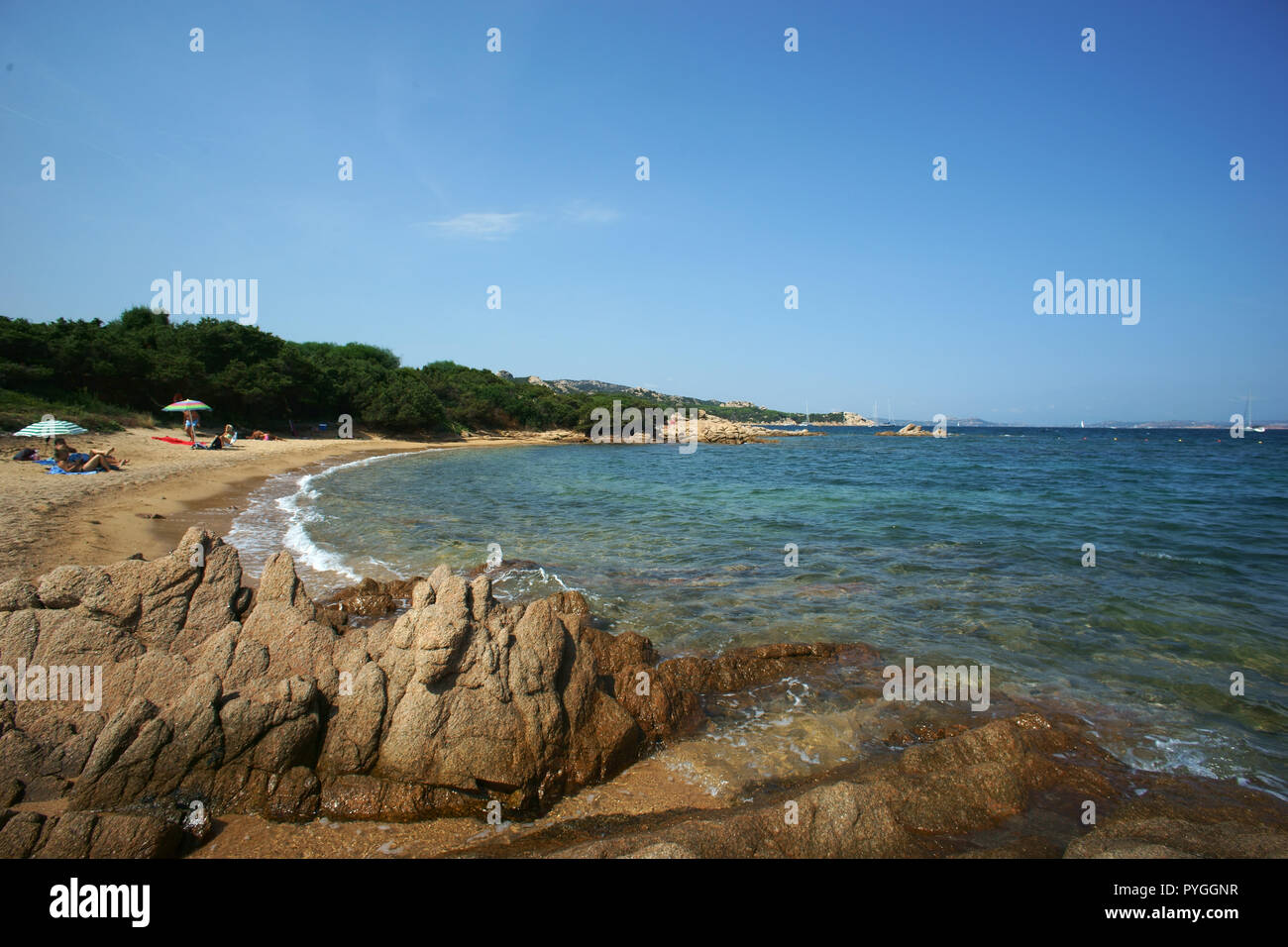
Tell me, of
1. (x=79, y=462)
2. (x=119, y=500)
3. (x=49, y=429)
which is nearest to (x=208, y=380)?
(x=49, y=429)

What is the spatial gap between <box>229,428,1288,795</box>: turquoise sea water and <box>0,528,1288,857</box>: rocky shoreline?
1662mm

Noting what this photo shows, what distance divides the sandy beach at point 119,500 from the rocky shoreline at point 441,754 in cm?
559

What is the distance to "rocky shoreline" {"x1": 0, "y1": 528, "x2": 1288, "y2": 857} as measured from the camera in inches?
157

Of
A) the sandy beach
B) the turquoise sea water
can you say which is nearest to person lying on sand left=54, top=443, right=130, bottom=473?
the sandy beach

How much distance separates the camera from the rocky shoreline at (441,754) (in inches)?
157

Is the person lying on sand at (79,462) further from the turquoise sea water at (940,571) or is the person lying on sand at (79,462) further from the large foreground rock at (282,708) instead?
the large foreground rock at (282,708)

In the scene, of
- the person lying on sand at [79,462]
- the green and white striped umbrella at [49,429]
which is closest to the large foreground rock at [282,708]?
the person lying on sand at [79,462]

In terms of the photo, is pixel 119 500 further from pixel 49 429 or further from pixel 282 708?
pixel 282 708

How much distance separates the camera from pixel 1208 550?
1416cm

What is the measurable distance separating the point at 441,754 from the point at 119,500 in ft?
54.4
